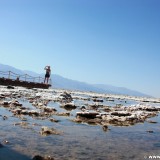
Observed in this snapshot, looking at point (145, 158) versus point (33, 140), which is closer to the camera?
point (145, 158)

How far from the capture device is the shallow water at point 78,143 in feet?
25.3

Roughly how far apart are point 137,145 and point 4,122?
5465 millimetres

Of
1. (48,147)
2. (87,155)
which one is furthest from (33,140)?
(87,155)

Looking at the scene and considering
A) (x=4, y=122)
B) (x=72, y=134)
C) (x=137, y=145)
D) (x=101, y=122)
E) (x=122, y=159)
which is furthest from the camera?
(x=101, y=122)

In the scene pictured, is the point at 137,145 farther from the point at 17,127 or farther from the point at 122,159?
the point at 17,127

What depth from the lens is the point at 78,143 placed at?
9.29 metres

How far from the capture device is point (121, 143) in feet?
32.3

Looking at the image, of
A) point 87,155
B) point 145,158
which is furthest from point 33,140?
point 145,158

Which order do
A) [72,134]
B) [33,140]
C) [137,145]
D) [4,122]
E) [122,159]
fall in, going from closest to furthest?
1. [122,159]
2. [33,140]
3. [137,145]
4. [72,134]
5. [4,122]

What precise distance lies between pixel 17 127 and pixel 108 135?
3550mm

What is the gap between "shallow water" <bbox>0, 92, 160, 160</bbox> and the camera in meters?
7.72

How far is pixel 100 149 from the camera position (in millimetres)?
8688

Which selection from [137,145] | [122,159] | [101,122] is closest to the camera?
[122,159]

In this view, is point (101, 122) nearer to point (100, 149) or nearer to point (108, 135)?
point (108, 135)
